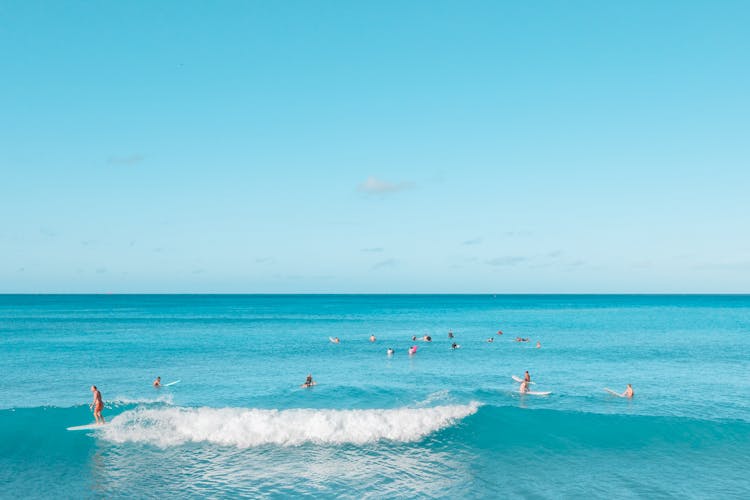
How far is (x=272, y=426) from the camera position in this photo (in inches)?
1081

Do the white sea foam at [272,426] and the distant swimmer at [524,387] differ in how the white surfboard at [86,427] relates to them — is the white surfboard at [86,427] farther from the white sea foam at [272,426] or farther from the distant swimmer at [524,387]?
the distant swimmer at [524,387]

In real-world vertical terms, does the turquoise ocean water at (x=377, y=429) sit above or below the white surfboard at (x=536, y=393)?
below

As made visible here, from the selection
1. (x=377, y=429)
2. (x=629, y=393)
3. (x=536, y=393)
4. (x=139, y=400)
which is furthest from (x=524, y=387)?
(x=139, y=400)

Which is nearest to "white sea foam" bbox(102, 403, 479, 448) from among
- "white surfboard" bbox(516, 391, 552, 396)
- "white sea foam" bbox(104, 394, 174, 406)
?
"white sea foam" bbox(104, 394, 174, 406)

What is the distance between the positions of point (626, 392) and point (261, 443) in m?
24.5

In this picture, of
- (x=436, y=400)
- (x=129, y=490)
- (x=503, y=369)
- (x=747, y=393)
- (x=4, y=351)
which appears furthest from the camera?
(x=4, y=351)

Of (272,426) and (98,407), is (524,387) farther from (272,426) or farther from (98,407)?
(98,407)

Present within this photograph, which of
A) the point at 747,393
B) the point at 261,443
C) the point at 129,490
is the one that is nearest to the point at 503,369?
the point at 747,393

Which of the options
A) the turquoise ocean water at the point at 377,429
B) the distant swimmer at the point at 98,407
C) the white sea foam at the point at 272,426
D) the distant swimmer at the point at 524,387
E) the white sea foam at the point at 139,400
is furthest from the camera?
the distant swimmer at the point at 524,387

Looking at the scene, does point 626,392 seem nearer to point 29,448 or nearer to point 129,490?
point 129,490

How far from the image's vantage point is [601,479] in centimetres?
2198

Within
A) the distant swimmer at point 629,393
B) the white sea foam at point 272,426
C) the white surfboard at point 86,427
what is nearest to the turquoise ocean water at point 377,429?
the white sea foam at point 272,426

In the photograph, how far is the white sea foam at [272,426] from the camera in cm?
2644

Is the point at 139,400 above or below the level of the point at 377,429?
below
